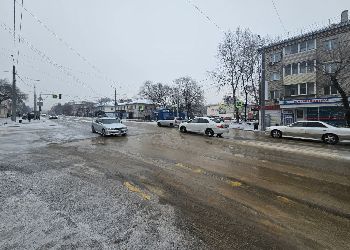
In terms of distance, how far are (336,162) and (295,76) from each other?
24.8 m

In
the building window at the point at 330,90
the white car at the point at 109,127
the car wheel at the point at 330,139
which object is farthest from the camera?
the building window at the point at 330,90

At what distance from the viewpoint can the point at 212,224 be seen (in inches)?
173

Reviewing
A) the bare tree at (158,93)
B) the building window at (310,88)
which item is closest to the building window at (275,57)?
the building window at (310,88)

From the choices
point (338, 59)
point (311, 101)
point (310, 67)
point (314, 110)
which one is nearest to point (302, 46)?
point (310, 67)

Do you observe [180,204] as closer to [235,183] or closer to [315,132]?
[235,183]

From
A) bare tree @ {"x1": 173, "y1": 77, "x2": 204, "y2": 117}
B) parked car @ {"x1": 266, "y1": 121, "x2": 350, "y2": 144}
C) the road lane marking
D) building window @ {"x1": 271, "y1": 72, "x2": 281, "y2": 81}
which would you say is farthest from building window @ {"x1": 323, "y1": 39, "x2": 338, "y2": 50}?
bare tree @ {"x1": 173, "y1": 77, "x2": 204, "y2": 117}

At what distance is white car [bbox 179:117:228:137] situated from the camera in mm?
20469

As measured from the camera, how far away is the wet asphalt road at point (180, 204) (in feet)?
12.9

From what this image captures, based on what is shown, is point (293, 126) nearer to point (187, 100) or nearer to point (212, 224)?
point (212, 224)

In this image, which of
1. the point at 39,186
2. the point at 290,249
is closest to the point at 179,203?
the point at 290,249

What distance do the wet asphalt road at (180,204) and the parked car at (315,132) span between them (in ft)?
28.5

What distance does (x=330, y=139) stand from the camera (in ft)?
54.9

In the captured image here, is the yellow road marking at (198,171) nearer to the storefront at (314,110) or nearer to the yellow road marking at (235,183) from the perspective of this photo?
the yellow road marking at (235,183)

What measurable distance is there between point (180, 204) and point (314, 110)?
97.8 ft
